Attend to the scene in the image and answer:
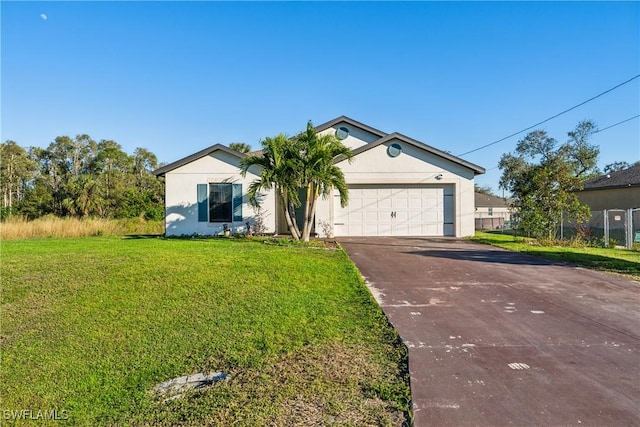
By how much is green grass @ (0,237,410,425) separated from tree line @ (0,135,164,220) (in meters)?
20.4

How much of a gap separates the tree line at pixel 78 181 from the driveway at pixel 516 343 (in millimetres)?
23341

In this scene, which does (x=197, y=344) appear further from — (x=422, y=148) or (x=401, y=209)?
(x=422, y=148)

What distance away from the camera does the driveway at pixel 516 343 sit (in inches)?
109

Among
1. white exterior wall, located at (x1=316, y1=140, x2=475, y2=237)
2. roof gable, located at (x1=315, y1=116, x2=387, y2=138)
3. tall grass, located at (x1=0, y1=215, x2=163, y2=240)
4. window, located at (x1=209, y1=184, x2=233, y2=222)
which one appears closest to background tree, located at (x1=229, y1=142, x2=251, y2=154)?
roof gable, located at (x1=315, y1=116, x2=387, y2=138)

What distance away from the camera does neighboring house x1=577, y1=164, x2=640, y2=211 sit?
21328 mm

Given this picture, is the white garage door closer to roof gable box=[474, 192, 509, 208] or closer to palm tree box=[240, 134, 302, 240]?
palm tree box=[240, 134, 302, 240]

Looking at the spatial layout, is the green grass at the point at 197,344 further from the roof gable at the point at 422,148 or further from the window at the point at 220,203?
the roof gable at the point at 422,148

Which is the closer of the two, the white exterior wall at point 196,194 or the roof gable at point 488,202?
the white exterior wall at point 196,194

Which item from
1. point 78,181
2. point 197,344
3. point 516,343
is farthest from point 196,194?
point 78,181

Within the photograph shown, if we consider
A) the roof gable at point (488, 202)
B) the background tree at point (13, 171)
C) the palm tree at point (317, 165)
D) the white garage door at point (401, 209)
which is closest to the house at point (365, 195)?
the white garage door at point (401, 209)

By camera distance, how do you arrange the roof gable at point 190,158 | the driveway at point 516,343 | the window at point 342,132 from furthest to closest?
the window at point 342,132 → the roof gable at point 190,158 → the driveway at point 516,343

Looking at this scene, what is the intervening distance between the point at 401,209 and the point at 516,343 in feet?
38.6

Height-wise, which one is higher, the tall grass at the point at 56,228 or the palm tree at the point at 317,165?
the palm tree at the point at 317,165

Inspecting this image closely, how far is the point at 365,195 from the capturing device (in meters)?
15.6
